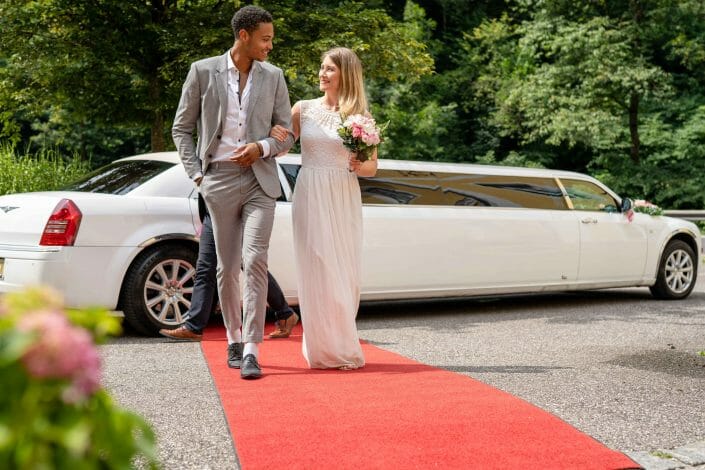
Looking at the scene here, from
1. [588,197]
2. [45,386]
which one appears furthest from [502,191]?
[45,386]

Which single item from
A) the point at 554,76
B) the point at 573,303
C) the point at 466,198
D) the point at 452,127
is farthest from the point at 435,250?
the point at 452,127

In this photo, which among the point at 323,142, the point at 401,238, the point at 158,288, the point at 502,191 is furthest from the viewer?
the point at 502,191

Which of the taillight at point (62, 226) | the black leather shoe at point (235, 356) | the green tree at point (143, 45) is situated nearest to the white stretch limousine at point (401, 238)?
the taillight at point (62, 226)

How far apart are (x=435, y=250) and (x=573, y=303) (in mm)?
2493

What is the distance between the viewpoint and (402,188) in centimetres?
873

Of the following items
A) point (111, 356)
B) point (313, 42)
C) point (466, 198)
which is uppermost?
point (313, 42)

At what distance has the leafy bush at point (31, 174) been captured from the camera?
1056 cm

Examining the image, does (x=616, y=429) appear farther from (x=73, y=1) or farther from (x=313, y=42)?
(x=73, y=1)

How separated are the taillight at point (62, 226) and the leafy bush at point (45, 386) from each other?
5717 mm

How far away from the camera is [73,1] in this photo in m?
13.0

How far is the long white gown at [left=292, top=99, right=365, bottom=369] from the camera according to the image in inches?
235

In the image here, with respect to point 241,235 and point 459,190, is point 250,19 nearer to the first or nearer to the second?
point 241,235

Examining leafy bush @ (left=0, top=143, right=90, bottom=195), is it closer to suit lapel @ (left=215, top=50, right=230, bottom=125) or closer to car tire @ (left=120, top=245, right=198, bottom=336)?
car tire @ (left=120, top=245, right=198, bottom=336)

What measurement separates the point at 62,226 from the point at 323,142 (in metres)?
2.17
